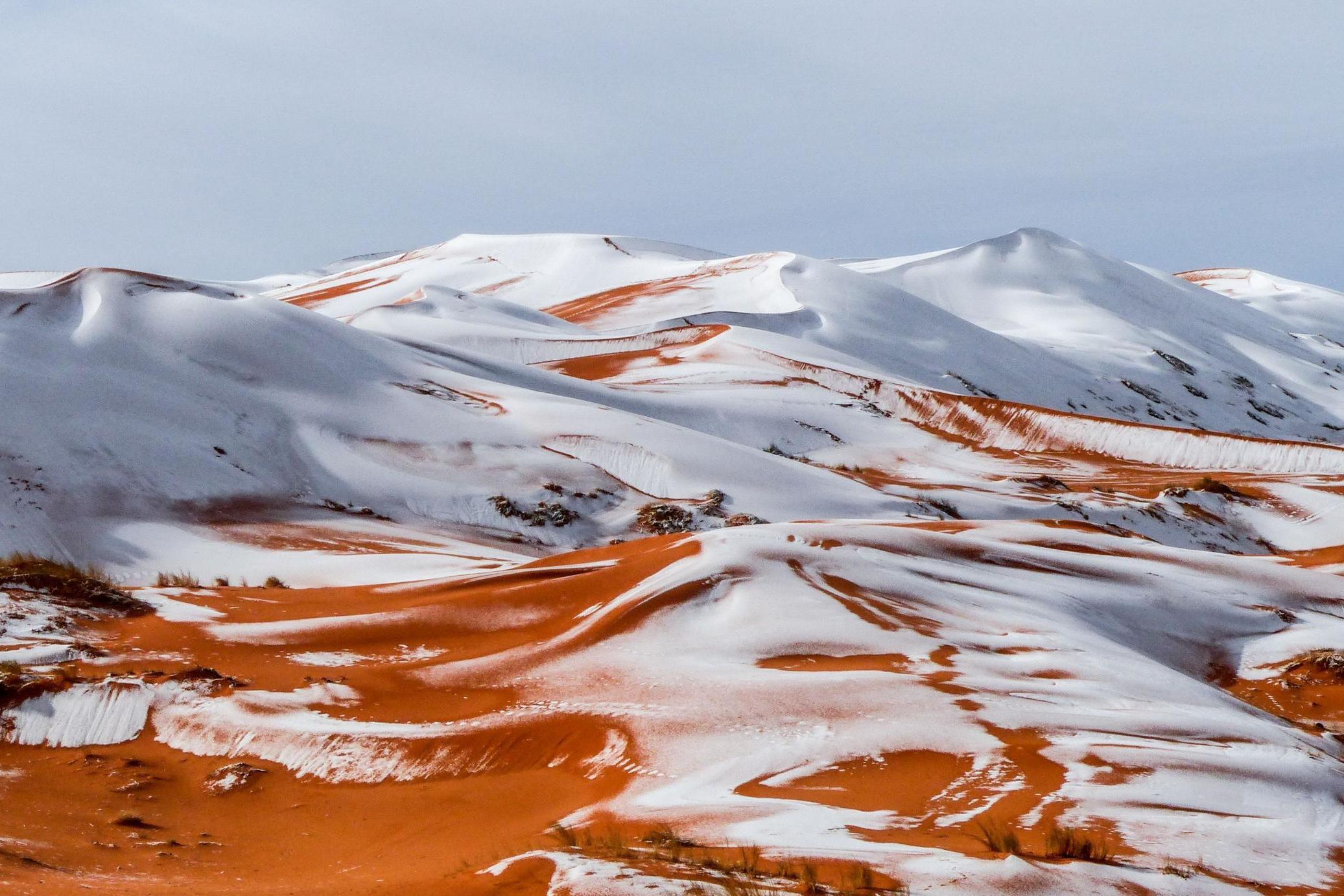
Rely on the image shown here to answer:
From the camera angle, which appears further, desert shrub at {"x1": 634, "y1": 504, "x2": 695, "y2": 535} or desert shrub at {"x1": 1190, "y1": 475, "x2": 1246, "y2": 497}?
desert shrub at {"x1": 1190, "y1": 475, "x2": 1246, "y2": 497}

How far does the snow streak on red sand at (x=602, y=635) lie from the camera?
538cm

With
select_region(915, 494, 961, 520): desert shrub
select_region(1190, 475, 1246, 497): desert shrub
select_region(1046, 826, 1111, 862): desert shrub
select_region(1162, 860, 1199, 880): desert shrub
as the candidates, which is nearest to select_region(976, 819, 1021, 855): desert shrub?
select_region(1046, 826, 1111, 862): desert shrub

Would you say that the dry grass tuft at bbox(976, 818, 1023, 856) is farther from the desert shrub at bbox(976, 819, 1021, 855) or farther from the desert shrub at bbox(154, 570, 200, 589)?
the desert shrub at bbox(154, 570, 200, 589)

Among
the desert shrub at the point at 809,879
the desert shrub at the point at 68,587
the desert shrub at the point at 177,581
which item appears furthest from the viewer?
the desert shrub at the point at 177,581

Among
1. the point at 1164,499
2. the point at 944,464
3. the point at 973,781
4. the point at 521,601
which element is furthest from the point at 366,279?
the point at 973,781

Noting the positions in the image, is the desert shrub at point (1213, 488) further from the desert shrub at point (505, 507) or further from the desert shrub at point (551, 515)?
the desert shrub at point (505, 507)

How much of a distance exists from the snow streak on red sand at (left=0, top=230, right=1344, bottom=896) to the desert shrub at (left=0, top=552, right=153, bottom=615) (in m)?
0.03

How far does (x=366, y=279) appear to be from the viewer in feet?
194

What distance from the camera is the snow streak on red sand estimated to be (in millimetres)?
5379

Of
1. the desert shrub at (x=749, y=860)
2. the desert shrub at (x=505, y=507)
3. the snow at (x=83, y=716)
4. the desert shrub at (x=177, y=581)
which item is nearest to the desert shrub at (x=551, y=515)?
the desert shrub at (x=505, y=507)

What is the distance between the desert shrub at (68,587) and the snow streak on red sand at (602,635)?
3cm

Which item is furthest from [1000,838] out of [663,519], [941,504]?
[941,504]

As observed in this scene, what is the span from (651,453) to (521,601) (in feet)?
32.9

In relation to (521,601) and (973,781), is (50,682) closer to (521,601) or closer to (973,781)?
(521,601)
